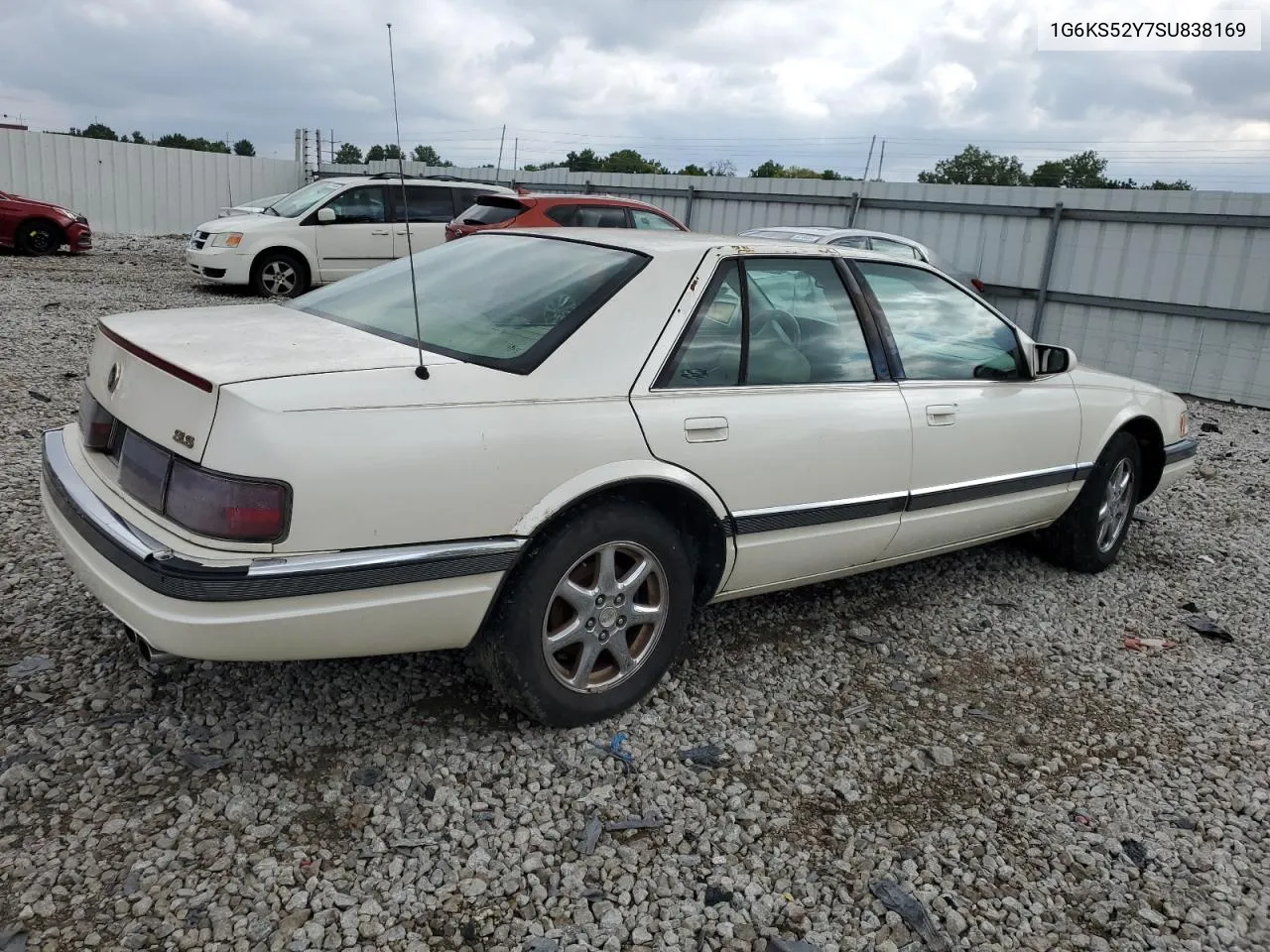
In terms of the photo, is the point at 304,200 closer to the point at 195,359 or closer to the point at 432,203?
the point at 432,203

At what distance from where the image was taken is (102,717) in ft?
9.53

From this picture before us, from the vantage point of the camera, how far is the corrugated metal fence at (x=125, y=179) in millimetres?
21672

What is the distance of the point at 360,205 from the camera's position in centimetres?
1284

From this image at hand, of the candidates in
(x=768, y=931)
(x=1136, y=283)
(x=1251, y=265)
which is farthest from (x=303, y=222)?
(x=768, y=931)

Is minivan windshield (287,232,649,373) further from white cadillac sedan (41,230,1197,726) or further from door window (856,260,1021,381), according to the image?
door window (856,260,1021,381)

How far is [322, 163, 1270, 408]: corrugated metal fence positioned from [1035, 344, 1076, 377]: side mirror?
7.59 meters

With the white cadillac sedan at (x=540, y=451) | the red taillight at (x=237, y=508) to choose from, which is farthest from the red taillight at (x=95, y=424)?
the red taillight at (x=237, y=508)

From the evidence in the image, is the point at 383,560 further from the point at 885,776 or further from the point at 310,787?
the point at 885,776

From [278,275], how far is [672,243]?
10388 mm

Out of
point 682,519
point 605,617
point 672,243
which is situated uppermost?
point 672,243

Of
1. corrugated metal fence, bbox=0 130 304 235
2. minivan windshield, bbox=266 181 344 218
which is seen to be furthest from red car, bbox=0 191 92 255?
corrugated metal fence, bbox=0 130 304 235

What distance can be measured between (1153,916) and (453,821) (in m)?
1.82

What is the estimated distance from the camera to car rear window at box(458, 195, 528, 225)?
11.1 metres

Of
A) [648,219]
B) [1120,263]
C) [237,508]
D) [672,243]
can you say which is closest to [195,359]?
[237,508]
